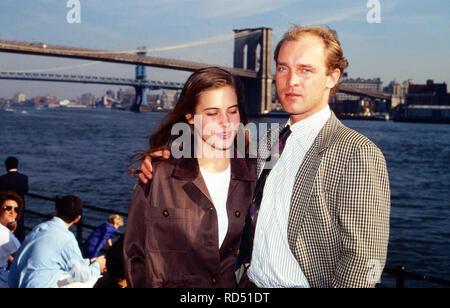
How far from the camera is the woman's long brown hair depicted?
5.68ft

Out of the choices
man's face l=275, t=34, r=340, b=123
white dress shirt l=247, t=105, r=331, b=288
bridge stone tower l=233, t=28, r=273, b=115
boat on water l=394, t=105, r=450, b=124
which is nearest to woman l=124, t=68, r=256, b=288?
white dress shirt l=247, t=105, r=331, b=288

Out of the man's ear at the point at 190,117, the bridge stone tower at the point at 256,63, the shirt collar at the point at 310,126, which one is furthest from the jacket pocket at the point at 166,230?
the bridge stone tower at the point at 256,63

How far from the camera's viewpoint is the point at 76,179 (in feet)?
69.7

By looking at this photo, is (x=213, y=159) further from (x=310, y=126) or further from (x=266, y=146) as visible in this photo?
(x=310, y=126)

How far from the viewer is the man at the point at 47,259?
99.0 inches

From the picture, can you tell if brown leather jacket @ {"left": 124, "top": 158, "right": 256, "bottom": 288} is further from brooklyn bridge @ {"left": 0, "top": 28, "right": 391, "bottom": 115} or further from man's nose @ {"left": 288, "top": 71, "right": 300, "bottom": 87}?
brooklyn bridge @ {"left": 0, "top": 28, "right": 391, "bottom": 115}

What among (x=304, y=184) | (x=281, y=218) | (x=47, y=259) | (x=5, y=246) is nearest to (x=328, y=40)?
(x=304, y=184)

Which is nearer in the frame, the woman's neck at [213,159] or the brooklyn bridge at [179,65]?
the woman's neck at [213,159]

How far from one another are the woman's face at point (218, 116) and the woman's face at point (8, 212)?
2.17 meters

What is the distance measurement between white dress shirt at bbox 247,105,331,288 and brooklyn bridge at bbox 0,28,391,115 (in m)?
23.2

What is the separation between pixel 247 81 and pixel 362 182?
51.5m

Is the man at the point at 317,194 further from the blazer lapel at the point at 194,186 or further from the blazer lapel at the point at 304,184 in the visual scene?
the blazer lapel at the point at 194,186
